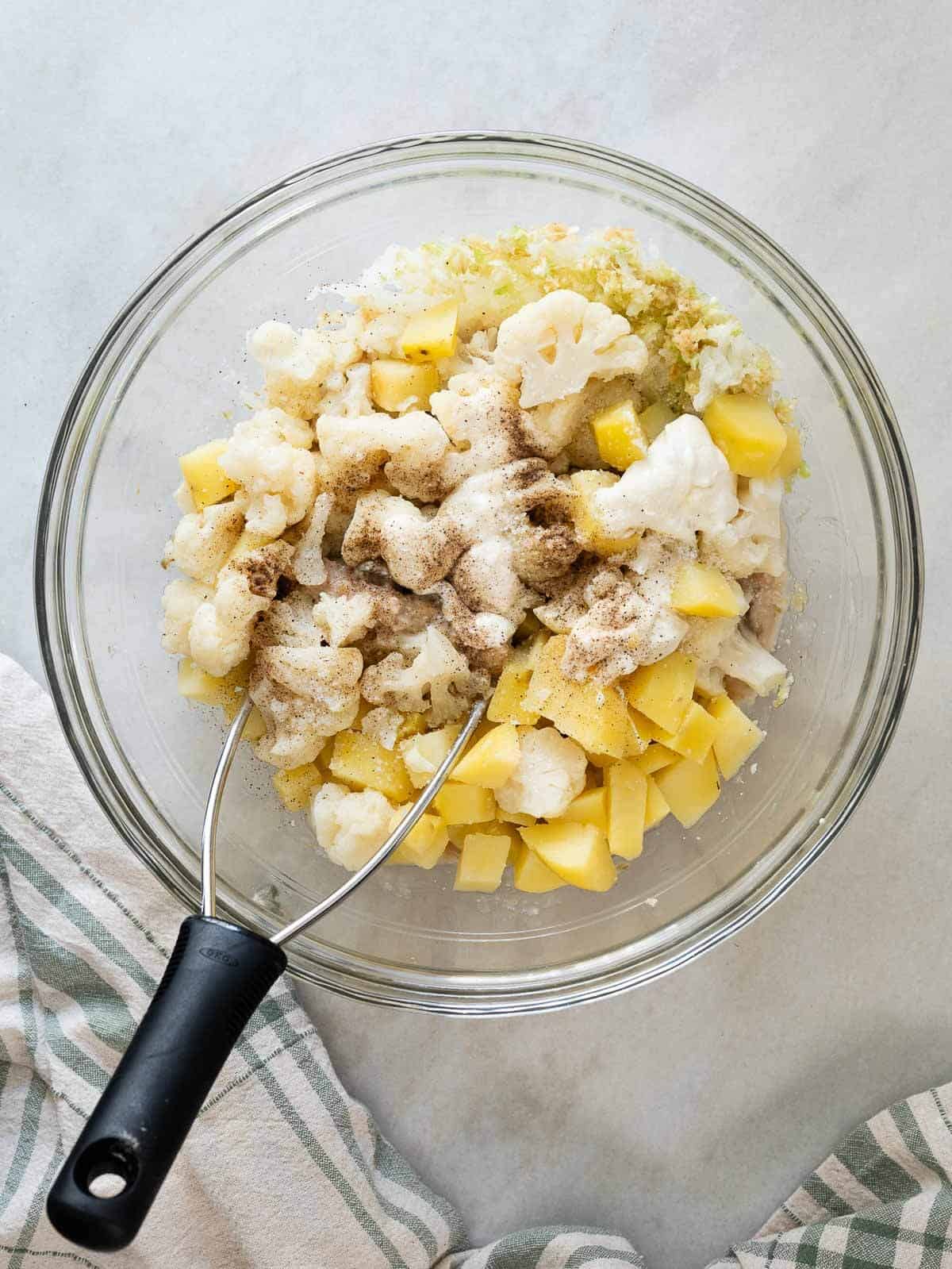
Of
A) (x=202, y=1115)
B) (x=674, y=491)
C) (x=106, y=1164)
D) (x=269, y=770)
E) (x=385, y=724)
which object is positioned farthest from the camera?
(x=202, y=1115)

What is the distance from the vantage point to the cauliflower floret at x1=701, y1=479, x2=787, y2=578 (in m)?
1.41

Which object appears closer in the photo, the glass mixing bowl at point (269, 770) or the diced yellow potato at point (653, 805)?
the diced yellow potato at point (653, 805)

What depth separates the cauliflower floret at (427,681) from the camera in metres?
1.41

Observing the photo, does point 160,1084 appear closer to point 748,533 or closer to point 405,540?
point 405,540

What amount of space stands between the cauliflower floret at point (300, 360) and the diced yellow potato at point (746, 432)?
48cm

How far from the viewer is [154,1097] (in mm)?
1115

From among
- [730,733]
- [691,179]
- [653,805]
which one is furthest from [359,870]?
[691,179]

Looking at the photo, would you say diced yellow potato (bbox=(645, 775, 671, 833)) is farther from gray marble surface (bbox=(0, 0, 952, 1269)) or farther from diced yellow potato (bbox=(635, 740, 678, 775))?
gray marble surface (bbox=(0, 0, 952, 1269))

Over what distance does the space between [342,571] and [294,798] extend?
324 millimetres

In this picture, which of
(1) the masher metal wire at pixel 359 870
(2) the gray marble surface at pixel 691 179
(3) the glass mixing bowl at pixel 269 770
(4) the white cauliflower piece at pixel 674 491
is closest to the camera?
(1) the masher metal wire at pixel 359 870

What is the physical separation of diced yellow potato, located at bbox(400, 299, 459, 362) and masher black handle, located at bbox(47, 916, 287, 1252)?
751 millimetres

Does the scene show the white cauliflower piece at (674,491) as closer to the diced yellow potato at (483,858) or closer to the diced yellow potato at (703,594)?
the diced yellow potato at (703,594)

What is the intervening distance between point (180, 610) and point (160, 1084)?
2.00 feet

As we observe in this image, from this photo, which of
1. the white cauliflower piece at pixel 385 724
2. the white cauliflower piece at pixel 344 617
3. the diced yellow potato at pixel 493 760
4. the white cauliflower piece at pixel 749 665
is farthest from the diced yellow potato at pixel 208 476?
the white cauliflower piece at pixel 749 665
